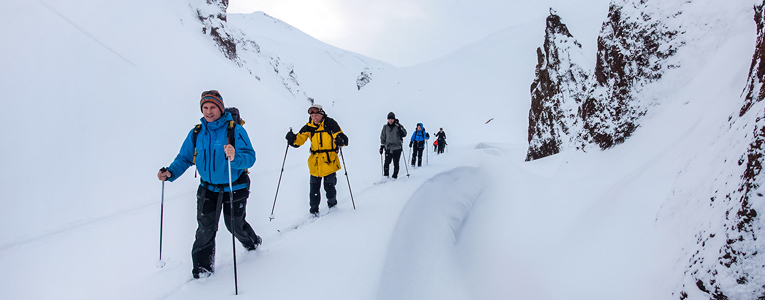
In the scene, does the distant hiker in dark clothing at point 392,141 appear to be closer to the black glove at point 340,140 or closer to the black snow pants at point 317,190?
the black snow pants at point 317,190

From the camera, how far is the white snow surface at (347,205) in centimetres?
346

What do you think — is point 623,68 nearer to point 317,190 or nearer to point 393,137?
point 393,137

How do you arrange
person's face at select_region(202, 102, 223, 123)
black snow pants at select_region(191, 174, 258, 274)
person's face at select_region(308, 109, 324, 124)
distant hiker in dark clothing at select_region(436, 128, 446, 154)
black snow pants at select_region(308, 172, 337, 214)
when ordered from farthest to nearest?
distant hiker in dark clothing at select_region(436, 128, 446, 154) < black snow pants at select_region(308, 172, 337, 214) < person's face at select_region(308, 109, 324, 124) < black snow pants at select_region(191, 174, 258, 274) < person's face at select_region(202, 102, 223, 123)

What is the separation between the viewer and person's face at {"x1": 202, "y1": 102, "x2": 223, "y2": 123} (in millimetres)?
3588

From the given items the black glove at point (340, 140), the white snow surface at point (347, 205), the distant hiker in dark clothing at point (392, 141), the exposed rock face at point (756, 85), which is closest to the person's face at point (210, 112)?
the white snow surface at point (347, 205)

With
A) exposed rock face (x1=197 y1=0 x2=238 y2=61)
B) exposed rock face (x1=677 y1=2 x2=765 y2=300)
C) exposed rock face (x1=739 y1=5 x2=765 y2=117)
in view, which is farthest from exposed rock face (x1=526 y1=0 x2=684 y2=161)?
exposed rock face (x1=197 y1=0 x2=238 y2=61)

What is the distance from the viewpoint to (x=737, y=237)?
2039 millimetres

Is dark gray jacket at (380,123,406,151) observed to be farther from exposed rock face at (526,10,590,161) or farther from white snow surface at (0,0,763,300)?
exposed rock face at (526,10,590,161)

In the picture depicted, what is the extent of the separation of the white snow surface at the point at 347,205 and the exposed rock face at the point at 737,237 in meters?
0.20

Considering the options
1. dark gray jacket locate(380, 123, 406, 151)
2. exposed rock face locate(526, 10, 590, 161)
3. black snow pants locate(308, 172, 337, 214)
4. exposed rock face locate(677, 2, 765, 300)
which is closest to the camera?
exposed rock face locate(677, 2, 765, 300)

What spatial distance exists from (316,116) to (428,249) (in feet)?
10.2

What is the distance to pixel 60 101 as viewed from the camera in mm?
9891

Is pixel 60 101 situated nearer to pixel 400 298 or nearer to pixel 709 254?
pixel 400 298

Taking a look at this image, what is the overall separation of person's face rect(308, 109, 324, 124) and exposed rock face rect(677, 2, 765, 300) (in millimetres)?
5253
